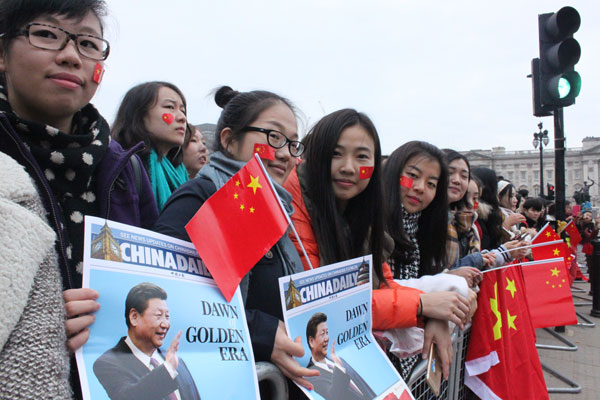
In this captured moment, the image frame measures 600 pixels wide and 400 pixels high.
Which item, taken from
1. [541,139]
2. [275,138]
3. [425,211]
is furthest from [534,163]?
[275,138]

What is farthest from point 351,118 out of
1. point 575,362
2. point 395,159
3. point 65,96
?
point 575,362

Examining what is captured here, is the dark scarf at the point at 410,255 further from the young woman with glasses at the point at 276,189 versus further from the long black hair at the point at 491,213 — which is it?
the long black hair at the point at 491,213

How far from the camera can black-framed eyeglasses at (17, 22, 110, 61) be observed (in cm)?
111

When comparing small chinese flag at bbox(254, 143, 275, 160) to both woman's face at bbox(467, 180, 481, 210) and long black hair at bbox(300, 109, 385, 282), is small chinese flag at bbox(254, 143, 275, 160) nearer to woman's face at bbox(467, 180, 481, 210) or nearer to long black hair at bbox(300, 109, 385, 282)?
long black hair at bbox(300, 109, 385, 282)

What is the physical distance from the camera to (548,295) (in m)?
3.53

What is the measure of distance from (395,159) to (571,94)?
347cm

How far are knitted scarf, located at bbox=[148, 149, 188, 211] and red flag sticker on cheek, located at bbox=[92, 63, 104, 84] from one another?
47.5 inches

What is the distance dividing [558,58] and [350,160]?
13.7ft

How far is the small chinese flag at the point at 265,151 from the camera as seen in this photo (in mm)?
1623

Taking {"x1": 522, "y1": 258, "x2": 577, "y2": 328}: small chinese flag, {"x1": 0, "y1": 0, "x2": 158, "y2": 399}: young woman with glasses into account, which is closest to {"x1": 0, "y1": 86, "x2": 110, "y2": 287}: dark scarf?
{"x1": 0, "y1": 0, "x2": 158, "y2": 399}: young woman with glasses

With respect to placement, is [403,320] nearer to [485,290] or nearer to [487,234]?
[485,290]

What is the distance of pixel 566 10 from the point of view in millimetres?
4691

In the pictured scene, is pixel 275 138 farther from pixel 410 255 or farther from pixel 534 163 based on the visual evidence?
pixel 534 163

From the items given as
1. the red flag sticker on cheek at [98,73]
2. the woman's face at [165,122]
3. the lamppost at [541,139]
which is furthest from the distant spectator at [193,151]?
the lamppost at [541,139]
